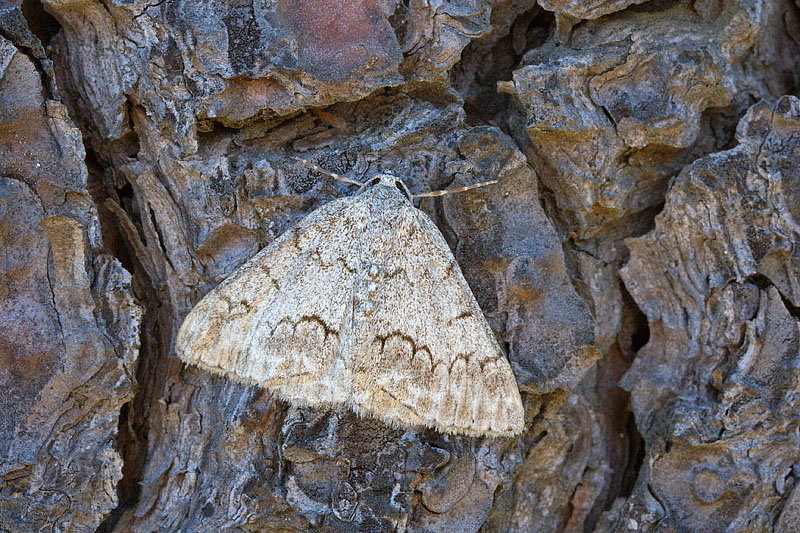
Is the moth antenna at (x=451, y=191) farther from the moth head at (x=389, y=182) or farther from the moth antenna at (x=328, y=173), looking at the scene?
the moth antenna at (x=328, y=173)

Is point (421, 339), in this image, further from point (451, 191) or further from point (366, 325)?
point (451, 191)

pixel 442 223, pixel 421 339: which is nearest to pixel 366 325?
pixel 421 339

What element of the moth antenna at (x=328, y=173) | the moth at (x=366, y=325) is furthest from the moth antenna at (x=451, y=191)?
the moth antenna at (x=328, y=173)

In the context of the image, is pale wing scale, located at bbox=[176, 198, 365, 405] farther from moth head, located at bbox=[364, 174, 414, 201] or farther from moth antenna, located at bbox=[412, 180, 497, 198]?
moth antenna, located at bbox=[412, 180, 497, 198]

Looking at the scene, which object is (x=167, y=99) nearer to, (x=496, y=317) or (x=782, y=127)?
(x=496, y=317)

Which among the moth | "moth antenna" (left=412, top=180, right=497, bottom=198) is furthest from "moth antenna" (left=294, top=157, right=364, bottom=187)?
"moth antenna" (left=412, top=180, right=497, bottom=198)

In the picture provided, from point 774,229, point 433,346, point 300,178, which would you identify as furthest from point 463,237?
point 774,229
